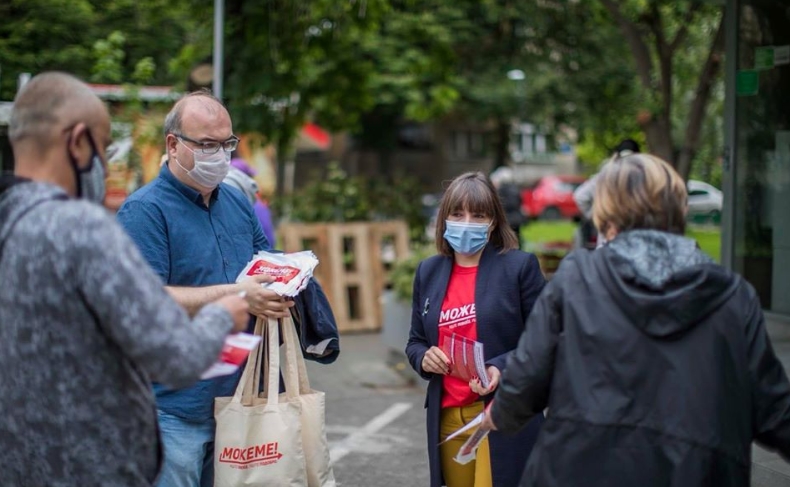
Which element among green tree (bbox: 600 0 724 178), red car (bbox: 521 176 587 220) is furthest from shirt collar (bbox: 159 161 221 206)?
red car (bbox: 521 176 587 220)

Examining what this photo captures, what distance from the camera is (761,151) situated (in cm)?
744

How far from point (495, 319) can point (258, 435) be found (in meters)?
0.97

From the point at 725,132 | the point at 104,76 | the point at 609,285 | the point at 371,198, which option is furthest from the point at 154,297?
the point at 371,198

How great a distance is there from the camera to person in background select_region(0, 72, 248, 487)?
2.18 m

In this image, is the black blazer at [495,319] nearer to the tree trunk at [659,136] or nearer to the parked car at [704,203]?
the tree trunk at [659,136]

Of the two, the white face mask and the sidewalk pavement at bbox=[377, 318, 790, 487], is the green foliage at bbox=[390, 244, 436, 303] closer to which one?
the sidewalk pavement at bbox=[377, 318, 790, 487]

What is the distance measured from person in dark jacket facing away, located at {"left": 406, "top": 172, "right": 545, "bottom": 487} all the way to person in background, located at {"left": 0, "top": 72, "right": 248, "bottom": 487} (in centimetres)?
141

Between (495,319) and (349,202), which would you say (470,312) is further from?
(349,202)

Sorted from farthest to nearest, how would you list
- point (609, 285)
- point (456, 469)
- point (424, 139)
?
point (424, 139) < point (456, 469) < point (609, 285)

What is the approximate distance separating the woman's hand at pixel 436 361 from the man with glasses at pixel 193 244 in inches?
22.3

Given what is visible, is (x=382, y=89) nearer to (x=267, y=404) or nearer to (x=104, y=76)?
(x=104, y=76)

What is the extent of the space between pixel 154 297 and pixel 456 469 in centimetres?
181

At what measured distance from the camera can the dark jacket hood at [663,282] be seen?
7.91 feet

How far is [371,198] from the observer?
39.3 ft
